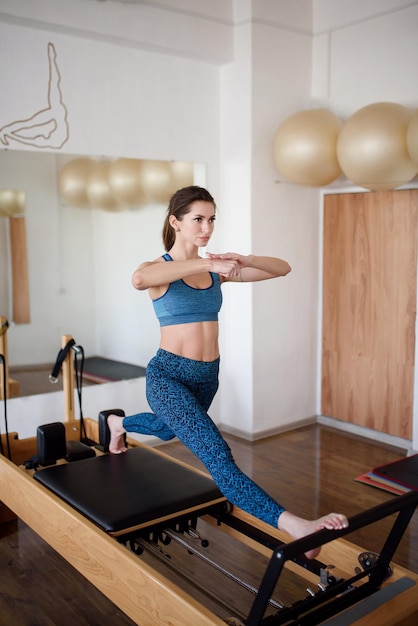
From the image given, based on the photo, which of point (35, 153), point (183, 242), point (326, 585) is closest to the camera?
point (326, 585)

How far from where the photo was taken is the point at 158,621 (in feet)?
5.91

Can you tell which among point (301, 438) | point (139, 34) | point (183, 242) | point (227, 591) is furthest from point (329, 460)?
point (139, 34)

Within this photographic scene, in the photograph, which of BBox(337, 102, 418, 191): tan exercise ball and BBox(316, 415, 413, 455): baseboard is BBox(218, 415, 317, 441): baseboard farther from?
BBox(337, 102, 418, 191): tan exercise ball

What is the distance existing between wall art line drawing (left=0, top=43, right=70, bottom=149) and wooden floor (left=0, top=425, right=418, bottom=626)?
78.4 inches

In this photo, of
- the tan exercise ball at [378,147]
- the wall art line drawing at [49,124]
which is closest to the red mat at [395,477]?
the tan exercise ball at [378,147]

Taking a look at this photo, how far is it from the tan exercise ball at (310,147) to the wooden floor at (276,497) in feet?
5.54

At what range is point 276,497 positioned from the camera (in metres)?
3.34

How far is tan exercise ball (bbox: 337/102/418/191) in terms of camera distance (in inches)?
131

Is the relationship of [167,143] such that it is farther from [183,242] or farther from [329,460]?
[329,460]

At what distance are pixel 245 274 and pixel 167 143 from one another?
6.23ft

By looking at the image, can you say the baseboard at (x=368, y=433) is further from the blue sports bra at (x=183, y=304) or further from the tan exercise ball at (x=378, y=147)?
the blue sports bra at (x=183, y=304)

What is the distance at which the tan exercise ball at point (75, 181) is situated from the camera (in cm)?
371

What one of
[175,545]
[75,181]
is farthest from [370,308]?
[175,545]

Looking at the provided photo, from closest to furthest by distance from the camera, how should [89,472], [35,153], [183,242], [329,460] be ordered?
[183,242] < [89,472] < [35,153] < [329,460]
